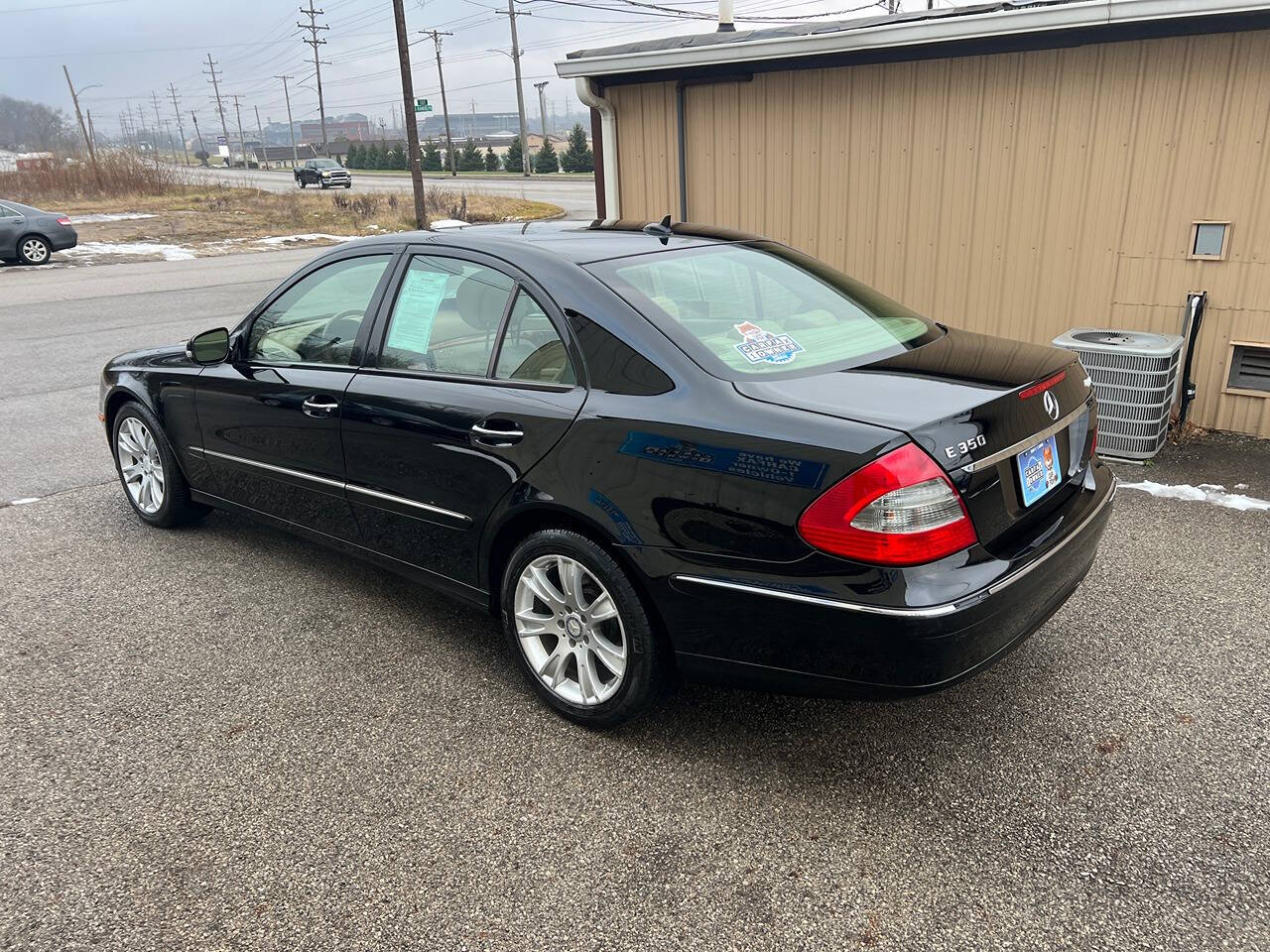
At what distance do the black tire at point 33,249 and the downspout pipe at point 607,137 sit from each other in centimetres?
1664

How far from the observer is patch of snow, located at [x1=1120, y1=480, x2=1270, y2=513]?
473cm

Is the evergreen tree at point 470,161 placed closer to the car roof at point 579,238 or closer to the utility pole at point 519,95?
the utility pole at point 519,95

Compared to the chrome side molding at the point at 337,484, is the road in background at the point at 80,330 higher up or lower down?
lower down

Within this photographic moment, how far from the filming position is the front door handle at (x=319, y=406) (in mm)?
3594

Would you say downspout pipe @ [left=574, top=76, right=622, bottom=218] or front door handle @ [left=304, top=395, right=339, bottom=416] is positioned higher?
downspout pipe @ [left=574, top=76, right=622, bottom=218]

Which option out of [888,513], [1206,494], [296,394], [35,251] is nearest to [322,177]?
[35,251]

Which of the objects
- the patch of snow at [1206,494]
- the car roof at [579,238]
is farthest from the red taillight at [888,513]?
the patch of snow at [1206,494]

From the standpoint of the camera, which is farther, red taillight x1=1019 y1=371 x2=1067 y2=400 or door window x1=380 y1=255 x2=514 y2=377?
door window x1=380 y1=255 x2=514 y2=377

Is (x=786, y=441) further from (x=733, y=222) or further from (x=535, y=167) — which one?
(x=535, y=167)

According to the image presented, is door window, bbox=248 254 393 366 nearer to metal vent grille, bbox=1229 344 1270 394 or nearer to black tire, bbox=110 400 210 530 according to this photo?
black tire, bbox=110 400 210 530

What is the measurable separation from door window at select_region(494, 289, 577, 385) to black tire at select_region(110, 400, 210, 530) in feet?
7.95

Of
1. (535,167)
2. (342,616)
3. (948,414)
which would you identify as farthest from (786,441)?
(535,167)

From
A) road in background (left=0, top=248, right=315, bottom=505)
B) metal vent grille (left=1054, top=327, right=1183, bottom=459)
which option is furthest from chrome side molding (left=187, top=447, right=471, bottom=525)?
metal vent grille (left=1054, top=327, right=1183, bottom=459)

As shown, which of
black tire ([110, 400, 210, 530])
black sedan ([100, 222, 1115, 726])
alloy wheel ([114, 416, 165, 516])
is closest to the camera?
black sedan ([100, 222, 1115, 726])
